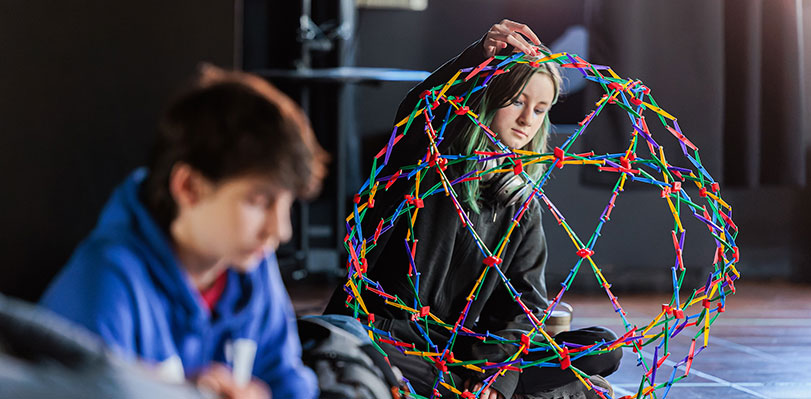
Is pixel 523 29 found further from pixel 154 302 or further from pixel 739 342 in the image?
pixel 739 342

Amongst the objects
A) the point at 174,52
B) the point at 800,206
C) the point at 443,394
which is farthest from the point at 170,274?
the point at 800,206

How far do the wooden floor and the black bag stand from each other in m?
0.66

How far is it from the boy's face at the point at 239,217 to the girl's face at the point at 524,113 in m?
0.66

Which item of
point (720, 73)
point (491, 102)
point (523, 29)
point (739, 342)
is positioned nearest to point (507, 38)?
point (523, 29)

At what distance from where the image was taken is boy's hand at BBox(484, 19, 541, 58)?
1.12 metres

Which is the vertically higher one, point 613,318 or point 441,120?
point 441,120

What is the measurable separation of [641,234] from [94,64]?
93.7 inches

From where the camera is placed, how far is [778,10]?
2955 mm

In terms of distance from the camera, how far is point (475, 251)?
1.34 m

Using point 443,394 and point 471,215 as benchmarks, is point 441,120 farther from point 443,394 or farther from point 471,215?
point 443,394

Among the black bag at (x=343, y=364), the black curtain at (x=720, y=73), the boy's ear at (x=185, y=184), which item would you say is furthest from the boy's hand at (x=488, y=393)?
the black curtain at (x=720, y=73)

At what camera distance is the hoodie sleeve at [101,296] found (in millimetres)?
626

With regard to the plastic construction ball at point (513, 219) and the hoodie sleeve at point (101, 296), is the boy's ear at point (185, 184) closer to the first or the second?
the hoodie sleeve at point (101, 296)

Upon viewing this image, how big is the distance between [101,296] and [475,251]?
2.57 ft
